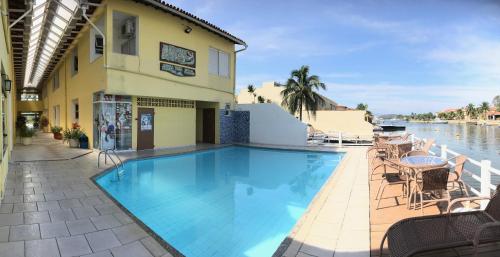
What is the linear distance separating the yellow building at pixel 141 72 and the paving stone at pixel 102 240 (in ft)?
27.5

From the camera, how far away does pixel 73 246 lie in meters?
3.42

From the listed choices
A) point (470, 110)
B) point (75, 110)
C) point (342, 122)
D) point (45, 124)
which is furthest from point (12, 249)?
point (470, 110)

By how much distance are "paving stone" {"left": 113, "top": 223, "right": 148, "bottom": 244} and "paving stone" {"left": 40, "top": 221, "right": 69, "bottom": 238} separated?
0.60m

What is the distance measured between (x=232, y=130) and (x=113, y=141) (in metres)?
6.90

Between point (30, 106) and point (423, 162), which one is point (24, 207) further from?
point (30, 106)

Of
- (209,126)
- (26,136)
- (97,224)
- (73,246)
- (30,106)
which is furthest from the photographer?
(30,106)

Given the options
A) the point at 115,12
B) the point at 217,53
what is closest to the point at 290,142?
the point at 217,53

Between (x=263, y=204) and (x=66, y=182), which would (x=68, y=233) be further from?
(x=263, y=204)

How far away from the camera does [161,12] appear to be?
41.6 feet

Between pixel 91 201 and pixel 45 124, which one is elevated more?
pixel 45 124

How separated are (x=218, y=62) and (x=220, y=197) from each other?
1065 cm

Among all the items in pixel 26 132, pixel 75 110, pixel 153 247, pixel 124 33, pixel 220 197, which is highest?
pixel 124 33

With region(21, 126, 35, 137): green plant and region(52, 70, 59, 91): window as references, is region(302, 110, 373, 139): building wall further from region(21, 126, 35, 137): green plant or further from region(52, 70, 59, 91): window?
region(21, 126, 35, 137): green plant

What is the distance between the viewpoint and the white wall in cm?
1644
